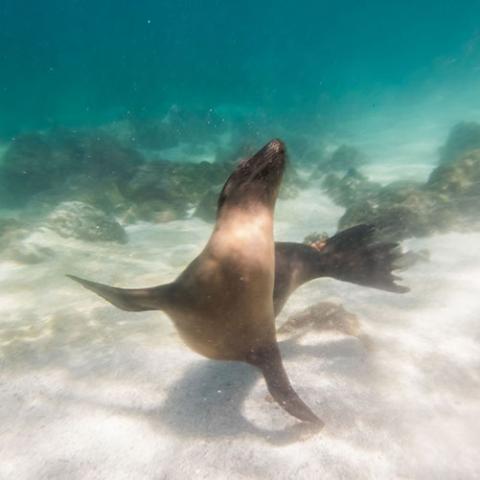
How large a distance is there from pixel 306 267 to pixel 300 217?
25.0 feet

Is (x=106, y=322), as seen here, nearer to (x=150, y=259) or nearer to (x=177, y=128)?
(x=150, y=259)

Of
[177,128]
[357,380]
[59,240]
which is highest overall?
[177,128]

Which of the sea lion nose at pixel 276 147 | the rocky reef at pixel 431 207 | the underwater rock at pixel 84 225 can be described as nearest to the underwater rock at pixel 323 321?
the sea lion nose at pixel 276 147

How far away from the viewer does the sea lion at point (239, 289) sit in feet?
9.28

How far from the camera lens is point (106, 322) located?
5.59m

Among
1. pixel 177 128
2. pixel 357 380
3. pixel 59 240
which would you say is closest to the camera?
pixel 357 380

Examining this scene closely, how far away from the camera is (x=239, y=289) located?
2900 mm

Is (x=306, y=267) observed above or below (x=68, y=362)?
above

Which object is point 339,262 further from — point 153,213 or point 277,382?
point 153,213

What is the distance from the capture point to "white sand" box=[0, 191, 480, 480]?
9.96 feet

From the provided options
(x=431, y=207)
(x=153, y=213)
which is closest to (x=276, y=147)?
(x=431, y=207)

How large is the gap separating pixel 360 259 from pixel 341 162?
1639 centimetres

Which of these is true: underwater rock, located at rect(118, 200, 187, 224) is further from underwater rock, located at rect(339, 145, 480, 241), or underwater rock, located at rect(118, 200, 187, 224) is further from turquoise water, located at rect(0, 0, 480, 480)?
underwater rock, located at rect(339, 145, 480, 241)

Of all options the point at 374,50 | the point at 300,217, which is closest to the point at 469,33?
the point at 374,50
